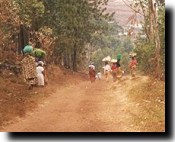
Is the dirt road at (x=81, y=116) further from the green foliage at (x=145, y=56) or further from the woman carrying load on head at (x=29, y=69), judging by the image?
the green foliage at (x=145, y=56)

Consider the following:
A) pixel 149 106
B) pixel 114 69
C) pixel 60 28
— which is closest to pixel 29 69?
pixel 149 106

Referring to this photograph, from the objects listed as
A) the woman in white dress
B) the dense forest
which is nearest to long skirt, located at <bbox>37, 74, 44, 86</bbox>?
the woman in white dress

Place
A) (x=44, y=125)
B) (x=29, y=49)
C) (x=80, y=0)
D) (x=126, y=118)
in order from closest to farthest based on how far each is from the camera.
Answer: (x=44, y=125), (x=126, y=118), (x=29, y=49), (x=80, y=0)

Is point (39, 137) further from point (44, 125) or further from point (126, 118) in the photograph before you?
point (126, 118)

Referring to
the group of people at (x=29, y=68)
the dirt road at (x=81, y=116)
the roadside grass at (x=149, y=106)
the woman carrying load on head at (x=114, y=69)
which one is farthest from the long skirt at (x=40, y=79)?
the woman carrying load on head at (x=114, y=69)

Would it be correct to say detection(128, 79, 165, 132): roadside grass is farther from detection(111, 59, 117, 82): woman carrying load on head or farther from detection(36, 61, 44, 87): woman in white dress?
detection(111, 59, 117, 82): woman carrying load on head

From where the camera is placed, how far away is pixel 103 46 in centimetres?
4928

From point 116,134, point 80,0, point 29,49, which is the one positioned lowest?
point 116,134

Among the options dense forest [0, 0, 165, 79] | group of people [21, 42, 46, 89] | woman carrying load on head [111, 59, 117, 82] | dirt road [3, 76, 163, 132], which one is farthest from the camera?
woman carrying load on head [111, 59, 117, 82]

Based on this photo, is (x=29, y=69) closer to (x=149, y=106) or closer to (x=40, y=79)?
(x=40, y=79)

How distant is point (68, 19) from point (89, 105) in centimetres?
1339

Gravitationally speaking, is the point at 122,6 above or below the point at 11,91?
above

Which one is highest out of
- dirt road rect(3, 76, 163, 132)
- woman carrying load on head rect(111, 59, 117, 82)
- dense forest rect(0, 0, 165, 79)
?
dense forest rect(0, 0, 165, 79)

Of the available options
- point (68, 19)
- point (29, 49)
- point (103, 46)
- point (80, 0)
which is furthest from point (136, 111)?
point (103, 46)
